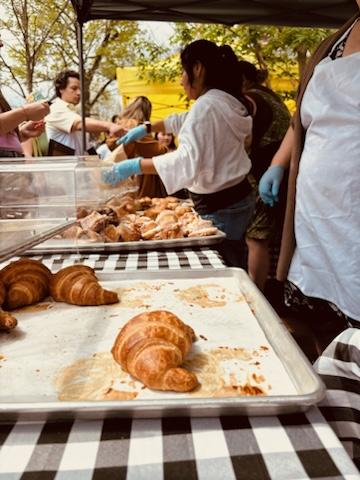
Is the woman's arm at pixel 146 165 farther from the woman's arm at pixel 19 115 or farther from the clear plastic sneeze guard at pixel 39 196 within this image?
the woman's arm at pixel 19 115

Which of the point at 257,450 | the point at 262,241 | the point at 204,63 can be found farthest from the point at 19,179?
the point at 262,241

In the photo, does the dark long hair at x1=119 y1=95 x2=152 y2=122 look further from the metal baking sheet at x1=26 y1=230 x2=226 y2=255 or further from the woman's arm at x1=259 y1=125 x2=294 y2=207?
the metal baking sheet at x1=26 y1=230 x2=226 y2=255

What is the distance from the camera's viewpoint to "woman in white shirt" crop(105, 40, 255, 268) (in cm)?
231

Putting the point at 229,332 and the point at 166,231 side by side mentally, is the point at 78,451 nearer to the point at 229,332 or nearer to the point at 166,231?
the point at 229,332

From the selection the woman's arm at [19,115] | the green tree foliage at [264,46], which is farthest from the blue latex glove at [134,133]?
the green tree foliage at [264,46]

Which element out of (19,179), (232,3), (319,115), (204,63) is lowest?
(19,179)

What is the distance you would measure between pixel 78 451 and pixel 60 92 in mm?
3796

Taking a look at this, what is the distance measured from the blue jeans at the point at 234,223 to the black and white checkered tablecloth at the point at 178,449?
71.4 inches

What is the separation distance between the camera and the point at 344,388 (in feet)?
2.50

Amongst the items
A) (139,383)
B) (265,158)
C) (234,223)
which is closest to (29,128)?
(234,223)

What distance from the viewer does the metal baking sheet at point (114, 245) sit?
179cm

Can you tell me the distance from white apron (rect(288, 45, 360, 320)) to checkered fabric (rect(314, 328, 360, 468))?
0.62m

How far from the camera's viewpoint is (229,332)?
3.33 feet

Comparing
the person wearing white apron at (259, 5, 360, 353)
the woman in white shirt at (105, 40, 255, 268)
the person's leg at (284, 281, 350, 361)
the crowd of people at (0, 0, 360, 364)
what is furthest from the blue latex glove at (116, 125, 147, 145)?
the person's leg at (284, 281, 350, 361)
